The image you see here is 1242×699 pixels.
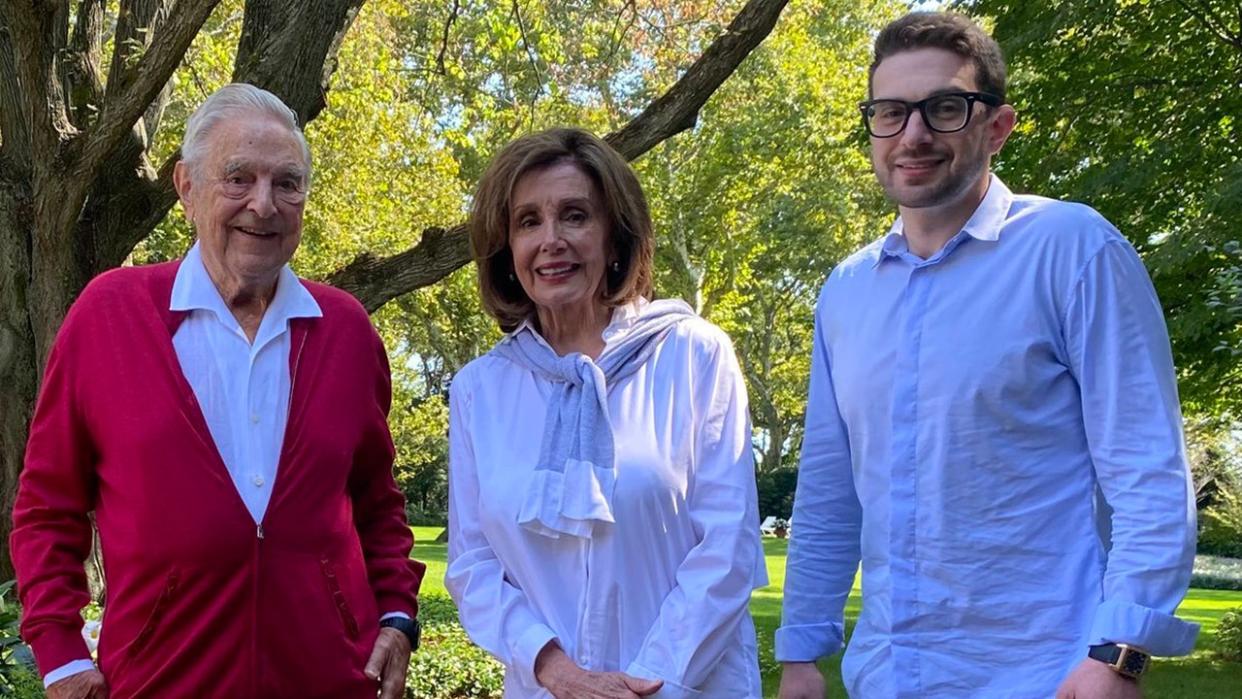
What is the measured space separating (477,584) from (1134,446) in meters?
1.51

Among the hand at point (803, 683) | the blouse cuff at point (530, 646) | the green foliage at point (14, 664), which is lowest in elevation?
the green foliage at point (14, 664)

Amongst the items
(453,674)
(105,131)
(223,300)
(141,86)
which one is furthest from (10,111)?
(223,300)

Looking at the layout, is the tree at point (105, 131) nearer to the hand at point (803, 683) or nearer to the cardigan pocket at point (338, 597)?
the cardigan pocket at point (338, 597)

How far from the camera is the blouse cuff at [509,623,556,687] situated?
2.79m

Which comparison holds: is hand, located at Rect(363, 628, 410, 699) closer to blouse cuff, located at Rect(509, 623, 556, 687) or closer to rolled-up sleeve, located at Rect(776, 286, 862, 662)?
blouse cuff, located at Rect(509, 623, 556, 687)

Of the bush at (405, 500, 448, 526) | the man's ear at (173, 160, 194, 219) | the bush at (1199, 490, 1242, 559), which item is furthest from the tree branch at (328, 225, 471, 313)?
the bush at (405, 500, 448, 526)

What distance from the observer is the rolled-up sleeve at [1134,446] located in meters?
2.19

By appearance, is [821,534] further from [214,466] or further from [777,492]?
[777,492]

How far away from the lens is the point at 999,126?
257cm

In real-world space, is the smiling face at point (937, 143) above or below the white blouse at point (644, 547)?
above

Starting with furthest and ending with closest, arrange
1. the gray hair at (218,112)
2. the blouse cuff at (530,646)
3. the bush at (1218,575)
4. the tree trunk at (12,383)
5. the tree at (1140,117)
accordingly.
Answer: the bush at (1218,575) < the tree at (1140,117) < the tree trunk at (12,383) < the gray hair at (218,112) < the blouse cuff at (530,646)

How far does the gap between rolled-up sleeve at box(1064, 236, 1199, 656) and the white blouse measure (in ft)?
2.74

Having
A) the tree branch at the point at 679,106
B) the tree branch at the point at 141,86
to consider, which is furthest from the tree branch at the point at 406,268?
the tree branch at the point at 141,86

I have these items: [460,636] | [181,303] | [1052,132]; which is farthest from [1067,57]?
[181,303]
